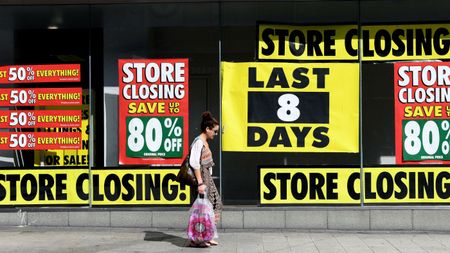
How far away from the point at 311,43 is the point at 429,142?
2533 mm

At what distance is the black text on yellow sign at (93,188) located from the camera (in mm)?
9969

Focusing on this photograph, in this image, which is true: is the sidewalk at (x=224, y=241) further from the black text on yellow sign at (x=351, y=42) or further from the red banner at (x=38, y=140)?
the black text on yellow sign at (x=351, y=42)

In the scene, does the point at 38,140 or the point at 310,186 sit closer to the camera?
the point at 310,186

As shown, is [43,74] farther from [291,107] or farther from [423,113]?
[423,113]

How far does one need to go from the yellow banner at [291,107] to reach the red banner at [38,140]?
8.68ft

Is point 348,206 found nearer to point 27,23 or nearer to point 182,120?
point 182,120

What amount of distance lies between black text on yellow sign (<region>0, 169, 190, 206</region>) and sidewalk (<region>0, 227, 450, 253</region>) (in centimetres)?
50

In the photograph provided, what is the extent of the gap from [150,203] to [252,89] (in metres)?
2.56

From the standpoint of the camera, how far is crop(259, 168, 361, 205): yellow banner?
9.77 m

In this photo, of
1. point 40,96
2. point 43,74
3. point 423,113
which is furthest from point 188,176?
point 423,113

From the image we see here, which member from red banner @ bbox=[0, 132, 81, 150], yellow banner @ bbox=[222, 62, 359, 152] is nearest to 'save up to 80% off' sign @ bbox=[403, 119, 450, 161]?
yellow banner @ bbox=[222, 62, 359, 152]

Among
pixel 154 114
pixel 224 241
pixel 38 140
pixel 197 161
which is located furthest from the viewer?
pixel 38 140

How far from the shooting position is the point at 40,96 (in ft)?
33.4

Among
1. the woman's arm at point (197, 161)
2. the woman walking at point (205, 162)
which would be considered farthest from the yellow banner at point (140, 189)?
the woman's arm at point (197, 161)
